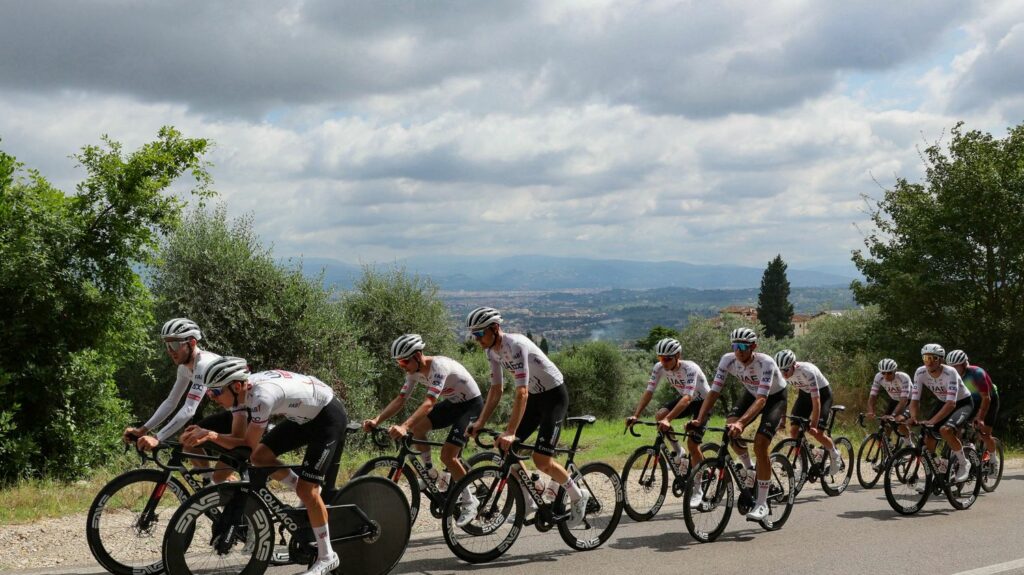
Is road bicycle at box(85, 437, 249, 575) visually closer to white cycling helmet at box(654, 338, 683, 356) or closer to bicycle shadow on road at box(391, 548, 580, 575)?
bicycle shadow on road at box(391, 548, 580, 575)

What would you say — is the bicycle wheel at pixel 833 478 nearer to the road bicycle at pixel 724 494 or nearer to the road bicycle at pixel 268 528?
the road bicycle at pixel 724 494

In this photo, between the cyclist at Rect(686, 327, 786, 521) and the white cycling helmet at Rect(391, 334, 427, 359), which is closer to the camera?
the white cycling helmet at Rect(391, 334, 427, 359)

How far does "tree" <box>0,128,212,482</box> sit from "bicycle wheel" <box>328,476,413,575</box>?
29.9 feet

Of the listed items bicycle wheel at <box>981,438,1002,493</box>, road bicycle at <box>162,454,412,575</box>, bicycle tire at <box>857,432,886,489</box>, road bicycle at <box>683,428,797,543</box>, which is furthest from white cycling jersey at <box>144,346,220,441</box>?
bicycle wheel at <box>981,438,1002,493</box>

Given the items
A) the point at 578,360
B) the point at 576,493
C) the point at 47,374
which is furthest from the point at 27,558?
the point at 578,360

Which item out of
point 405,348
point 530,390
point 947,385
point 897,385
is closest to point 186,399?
point 405,348

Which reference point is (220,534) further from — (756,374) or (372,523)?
(756,374)

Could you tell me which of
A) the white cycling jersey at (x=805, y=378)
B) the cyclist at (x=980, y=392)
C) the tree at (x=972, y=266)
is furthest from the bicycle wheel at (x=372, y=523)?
the tree at (x=972, y=266)

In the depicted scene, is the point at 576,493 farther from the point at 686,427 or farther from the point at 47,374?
the point at 47,374

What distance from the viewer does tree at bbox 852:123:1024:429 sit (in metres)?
26.3

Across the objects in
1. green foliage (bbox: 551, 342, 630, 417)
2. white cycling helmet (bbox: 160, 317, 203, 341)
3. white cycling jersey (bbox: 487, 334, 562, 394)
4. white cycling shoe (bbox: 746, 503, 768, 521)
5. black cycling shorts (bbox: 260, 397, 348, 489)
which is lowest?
green foliage (bbox: 551, 342, 630, 417)

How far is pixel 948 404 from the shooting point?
36.8ft

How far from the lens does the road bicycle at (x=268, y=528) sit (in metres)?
5.52

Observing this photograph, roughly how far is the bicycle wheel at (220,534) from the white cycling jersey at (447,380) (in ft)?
7.95
